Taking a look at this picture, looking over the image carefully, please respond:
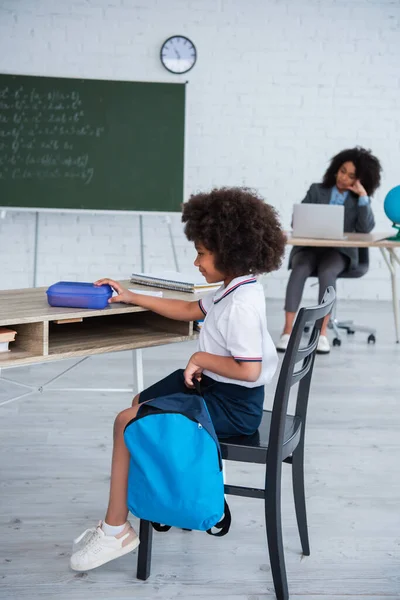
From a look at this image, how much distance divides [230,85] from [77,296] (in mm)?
4135

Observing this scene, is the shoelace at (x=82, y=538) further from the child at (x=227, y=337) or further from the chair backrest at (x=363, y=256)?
the chair backrest at (x=363, y=256)

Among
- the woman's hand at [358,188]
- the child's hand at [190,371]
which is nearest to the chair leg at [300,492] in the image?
the child's hand at [190,371]

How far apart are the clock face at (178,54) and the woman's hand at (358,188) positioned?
180cm

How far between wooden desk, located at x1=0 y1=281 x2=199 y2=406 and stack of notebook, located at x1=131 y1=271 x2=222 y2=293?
0.11 feet

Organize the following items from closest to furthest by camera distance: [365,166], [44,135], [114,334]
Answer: [114,334] < [365,166] < [44,135]

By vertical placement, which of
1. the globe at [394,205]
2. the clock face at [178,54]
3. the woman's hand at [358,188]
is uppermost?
the clock face at [178,54]

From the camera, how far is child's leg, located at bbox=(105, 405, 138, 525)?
1.70 meters

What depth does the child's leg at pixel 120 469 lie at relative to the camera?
170 centimetres

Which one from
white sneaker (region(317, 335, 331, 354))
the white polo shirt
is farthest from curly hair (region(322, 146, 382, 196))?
the white polo shirt

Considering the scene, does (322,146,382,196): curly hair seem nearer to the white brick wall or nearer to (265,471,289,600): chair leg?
the white brick wall

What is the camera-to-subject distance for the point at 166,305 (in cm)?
197

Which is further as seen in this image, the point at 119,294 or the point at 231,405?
the point at 119,294

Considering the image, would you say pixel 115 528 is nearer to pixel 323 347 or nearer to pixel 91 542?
pixel 91 542

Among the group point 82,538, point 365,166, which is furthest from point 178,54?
point 82,538
